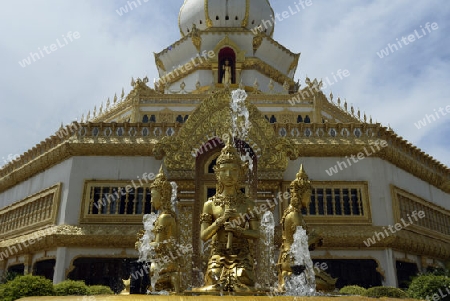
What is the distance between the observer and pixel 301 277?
8039 millimetres

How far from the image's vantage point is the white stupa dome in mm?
32875

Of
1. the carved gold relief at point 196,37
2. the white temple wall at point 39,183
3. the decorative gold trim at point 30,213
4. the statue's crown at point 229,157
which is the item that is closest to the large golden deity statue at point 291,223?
the statue's crown at point 229,157

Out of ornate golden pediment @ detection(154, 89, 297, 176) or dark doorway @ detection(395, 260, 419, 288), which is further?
dark doorway @ detection(395, 260, 419, 288)

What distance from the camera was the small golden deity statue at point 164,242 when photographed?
844 centimetres

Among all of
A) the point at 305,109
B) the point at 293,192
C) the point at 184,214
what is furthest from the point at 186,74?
the point at 293,192

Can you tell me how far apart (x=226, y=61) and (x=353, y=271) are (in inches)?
676

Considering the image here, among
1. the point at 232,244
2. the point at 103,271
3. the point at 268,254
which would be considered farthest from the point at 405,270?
the point at 232,244

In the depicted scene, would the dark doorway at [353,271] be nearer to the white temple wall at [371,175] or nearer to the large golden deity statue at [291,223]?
the white temple wall at [371,175]

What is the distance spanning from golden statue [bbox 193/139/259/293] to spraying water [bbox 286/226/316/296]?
75 centimetres

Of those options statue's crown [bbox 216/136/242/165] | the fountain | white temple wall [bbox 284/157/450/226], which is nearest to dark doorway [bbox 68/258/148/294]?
white temple wall [bbox 284/157/450/226]

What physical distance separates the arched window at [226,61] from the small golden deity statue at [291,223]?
68.6 ft

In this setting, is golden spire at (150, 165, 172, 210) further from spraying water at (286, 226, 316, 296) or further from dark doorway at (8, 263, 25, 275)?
dark doorway at (8, 263, 25, 275)

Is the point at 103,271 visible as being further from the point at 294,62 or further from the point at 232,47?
the point at 294,62

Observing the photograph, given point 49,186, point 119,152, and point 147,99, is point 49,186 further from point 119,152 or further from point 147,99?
point 147,99
